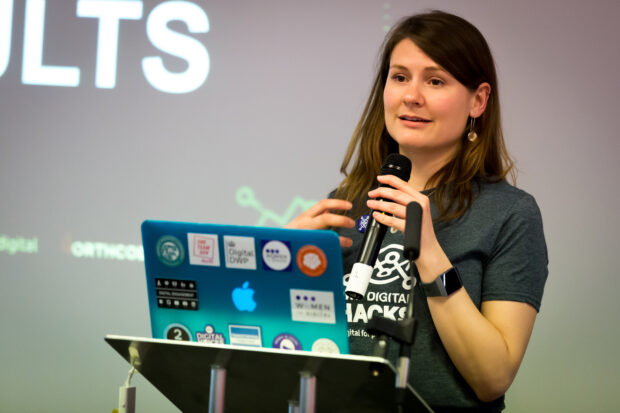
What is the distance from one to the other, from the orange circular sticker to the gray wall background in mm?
1994

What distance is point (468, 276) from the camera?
5.35 feet

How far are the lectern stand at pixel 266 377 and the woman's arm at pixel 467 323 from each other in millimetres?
310

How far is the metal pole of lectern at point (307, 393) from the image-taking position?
114cm

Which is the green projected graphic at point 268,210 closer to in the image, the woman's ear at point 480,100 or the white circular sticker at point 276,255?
the woman's ear at point 480,100

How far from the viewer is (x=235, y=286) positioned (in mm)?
1266

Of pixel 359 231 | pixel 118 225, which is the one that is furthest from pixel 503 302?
pixel 118 225

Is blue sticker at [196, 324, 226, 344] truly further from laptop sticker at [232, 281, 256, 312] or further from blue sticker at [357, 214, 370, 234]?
blue sticker at [357, 214, 370, 234]

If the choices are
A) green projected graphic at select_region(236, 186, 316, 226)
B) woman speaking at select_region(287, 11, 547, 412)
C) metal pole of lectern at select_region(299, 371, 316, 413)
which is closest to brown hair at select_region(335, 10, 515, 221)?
woman speaking at select_region(287, 11, 547, 412)

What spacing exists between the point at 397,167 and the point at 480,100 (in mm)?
395

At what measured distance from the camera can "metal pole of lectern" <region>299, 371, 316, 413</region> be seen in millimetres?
1139

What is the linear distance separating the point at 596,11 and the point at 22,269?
293 cm

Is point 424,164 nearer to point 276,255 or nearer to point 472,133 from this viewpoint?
point 472,133

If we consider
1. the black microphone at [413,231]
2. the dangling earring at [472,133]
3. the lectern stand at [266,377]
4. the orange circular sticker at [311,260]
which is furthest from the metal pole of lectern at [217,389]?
the dangling earring at [472,133]

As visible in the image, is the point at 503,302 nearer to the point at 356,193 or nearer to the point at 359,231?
the point at 359,231
